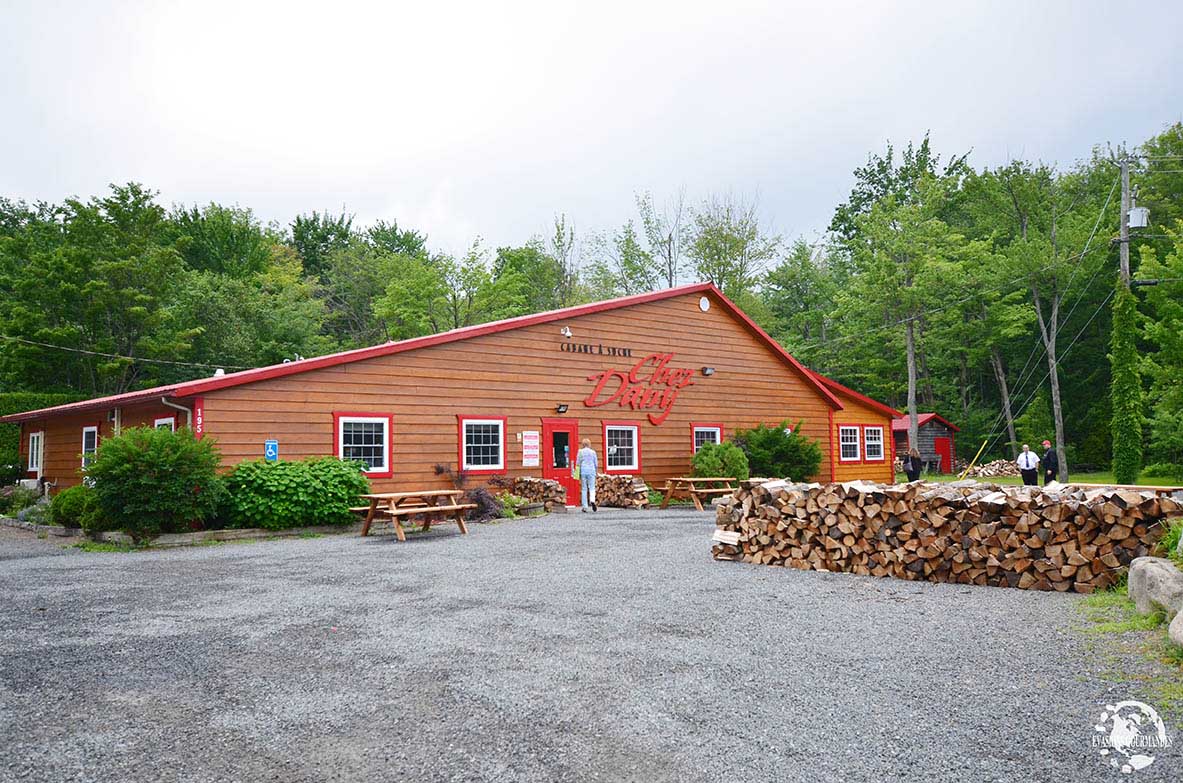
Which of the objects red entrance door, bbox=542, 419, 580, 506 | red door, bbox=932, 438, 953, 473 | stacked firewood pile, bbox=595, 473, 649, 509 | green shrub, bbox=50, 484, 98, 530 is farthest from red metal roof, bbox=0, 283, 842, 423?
red door, bbox=932, 438, 953, 473

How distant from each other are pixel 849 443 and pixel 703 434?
7337mm

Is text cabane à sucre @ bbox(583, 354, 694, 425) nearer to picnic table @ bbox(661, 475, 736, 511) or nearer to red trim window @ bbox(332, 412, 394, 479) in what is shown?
picnic table @ bbox(661, 475, 736, 511)

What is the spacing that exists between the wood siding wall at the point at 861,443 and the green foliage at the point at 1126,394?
680 cm

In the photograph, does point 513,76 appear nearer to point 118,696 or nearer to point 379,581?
point 379,581

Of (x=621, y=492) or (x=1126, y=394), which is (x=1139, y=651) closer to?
(x=621, y=492)

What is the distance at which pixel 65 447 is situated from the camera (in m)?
22.1

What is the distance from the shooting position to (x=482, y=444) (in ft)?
61.3

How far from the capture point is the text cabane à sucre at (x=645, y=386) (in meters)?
20.9

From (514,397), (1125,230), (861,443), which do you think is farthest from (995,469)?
(514,397)

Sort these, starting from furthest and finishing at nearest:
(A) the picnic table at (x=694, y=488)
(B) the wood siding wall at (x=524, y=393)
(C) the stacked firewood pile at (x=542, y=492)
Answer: (A) the picnic table at (x=694, y=488), (C) the stacked firewood pile at (x=542, y=492), (B) the wood siding wall at (x=524, y=393)

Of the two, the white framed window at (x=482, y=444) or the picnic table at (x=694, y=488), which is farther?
the picnic table at (x=694, y=488)

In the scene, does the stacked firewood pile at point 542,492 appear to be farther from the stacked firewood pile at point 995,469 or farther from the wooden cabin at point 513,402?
the stacked firewood pile at point 995,469

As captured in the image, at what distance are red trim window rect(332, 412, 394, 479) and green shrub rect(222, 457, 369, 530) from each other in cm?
148

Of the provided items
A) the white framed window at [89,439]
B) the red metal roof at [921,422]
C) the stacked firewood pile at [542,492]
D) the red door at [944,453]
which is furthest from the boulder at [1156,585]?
the red door at [944,453]
